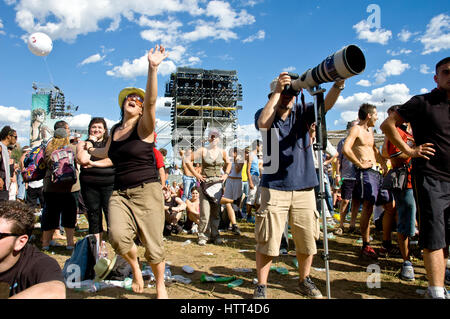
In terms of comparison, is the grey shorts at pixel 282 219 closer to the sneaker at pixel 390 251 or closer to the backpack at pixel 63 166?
the sneaker at pixel 390 251

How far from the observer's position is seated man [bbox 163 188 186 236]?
21.8 ft

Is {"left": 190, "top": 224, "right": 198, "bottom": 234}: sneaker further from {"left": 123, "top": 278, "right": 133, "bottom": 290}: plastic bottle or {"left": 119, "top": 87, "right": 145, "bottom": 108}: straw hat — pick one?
{"left": 119, "top": 87, "right": 145, "bottom": 108}: straw hat

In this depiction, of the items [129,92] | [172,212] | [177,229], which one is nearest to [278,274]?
[129,92]

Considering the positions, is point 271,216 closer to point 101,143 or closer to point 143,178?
point 143,178

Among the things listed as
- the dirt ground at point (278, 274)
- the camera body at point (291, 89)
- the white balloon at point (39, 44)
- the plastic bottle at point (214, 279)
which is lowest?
the dirt ground at point (278, 274)

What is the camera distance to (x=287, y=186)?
2879 millimetres

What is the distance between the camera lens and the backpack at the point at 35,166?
4.88 meters

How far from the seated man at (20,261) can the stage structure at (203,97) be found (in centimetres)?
4827

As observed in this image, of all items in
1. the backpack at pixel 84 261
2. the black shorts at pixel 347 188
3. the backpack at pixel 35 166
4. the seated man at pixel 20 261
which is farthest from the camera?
the black shorts at pixel 347 188

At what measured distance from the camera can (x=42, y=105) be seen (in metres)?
53.7

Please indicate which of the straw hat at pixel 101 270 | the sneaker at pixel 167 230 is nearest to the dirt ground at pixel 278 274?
the straw hat at pixel 101 270

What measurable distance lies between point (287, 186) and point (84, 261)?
7.63 ft

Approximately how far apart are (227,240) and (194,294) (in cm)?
288

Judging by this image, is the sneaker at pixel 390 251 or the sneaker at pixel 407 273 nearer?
the sneaker at pixel 407 273
